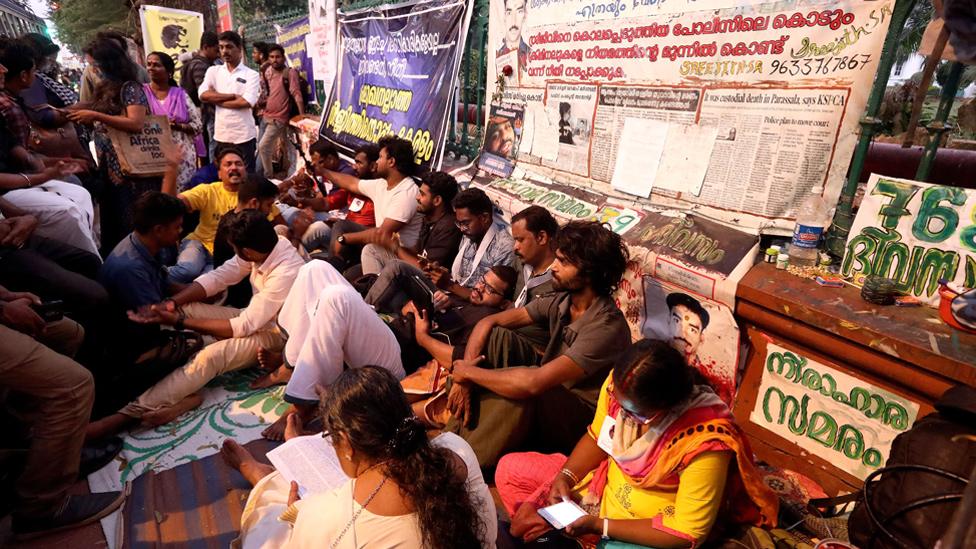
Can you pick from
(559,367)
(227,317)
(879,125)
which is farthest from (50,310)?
(879,125)

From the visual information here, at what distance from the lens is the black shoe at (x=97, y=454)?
9.05 ft

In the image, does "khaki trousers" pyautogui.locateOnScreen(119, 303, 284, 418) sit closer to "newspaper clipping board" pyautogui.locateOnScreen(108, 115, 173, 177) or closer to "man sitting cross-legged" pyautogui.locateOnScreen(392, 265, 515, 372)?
"man sitting cross-legged" pyautogui.locateOnScreen(392, 265, 515, 372)

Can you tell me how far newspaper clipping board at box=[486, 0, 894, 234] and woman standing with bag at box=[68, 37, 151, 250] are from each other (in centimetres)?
391

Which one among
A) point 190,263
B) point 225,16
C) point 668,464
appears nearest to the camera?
point 668,464

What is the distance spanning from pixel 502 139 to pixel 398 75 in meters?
1.78

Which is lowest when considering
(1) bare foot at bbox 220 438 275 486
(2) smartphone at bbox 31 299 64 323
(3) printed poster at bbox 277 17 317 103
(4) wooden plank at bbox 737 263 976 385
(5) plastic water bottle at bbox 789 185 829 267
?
(1) bare foot at bbox 220 438 275 486

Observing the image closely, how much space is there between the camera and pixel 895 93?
2686mm

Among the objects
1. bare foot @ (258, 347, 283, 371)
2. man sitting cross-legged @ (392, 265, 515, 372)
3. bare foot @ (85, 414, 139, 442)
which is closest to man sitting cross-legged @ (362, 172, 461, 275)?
man sitting cross-legged @ (392, 265, 515, 372)

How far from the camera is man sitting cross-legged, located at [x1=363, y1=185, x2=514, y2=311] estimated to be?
3818mm

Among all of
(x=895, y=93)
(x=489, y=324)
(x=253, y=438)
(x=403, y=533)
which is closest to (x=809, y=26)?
(x=895, y=93)

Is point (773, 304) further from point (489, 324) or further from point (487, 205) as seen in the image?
point (487, 205)

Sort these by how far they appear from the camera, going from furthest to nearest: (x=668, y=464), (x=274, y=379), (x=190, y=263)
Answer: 1. (x=190, y=263)
2. (x=274, y=379)
3. (x=668, y=464)

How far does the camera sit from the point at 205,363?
10.9ft

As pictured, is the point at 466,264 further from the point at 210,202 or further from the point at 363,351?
the point at 210,202
